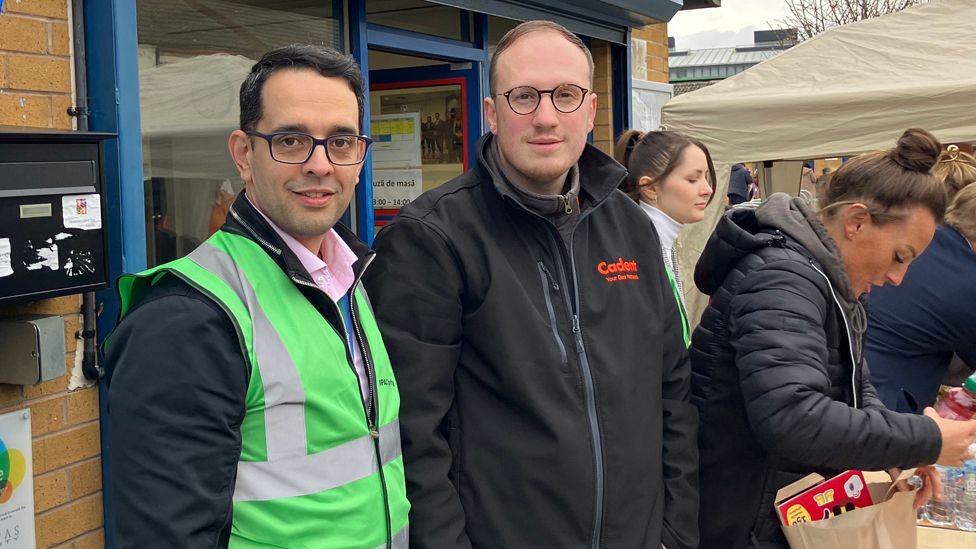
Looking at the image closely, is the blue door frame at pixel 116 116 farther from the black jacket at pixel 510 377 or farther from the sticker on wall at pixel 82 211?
the black jacket at pixel 510 377

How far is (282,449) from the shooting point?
1573 millimetres

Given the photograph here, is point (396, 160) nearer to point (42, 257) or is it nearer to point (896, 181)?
point (42, 257)

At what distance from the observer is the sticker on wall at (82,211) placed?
8.26ft

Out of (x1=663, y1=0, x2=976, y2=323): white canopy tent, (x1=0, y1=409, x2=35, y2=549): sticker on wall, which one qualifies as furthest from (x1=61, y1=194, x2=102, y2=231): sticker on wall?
(x1=663, y1=0, x2=976, y2=323): white canopy tent

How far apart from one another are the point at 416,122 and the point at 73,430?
9.86 feet

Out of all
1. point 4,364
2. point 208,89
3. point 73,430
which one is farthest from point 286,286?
point 208,89

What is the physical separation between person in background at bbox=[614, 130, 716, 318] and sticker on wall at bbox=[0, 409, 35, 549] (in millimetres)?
2532

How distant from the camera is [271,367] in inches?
61.5

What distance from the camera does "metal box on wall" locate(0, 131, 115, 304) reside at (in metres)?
2.35

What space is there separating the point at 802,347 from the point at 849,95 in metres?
3.82

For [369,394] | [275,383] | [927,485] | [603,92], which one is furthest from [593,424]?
[603,92]

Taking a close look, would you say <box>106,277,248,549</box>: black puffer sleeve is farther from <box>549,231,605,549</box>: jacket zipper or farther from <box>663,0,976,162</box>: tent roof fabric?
<box>663,0,976,162</box>: tent roof fabric

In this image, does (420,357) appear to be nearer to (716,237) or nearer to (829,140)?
(716,237)

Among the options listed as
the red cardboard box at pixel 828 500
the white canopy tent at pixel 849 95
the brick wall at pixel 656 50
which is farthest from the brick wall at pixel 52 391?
the brick wall at pixel 656 50
